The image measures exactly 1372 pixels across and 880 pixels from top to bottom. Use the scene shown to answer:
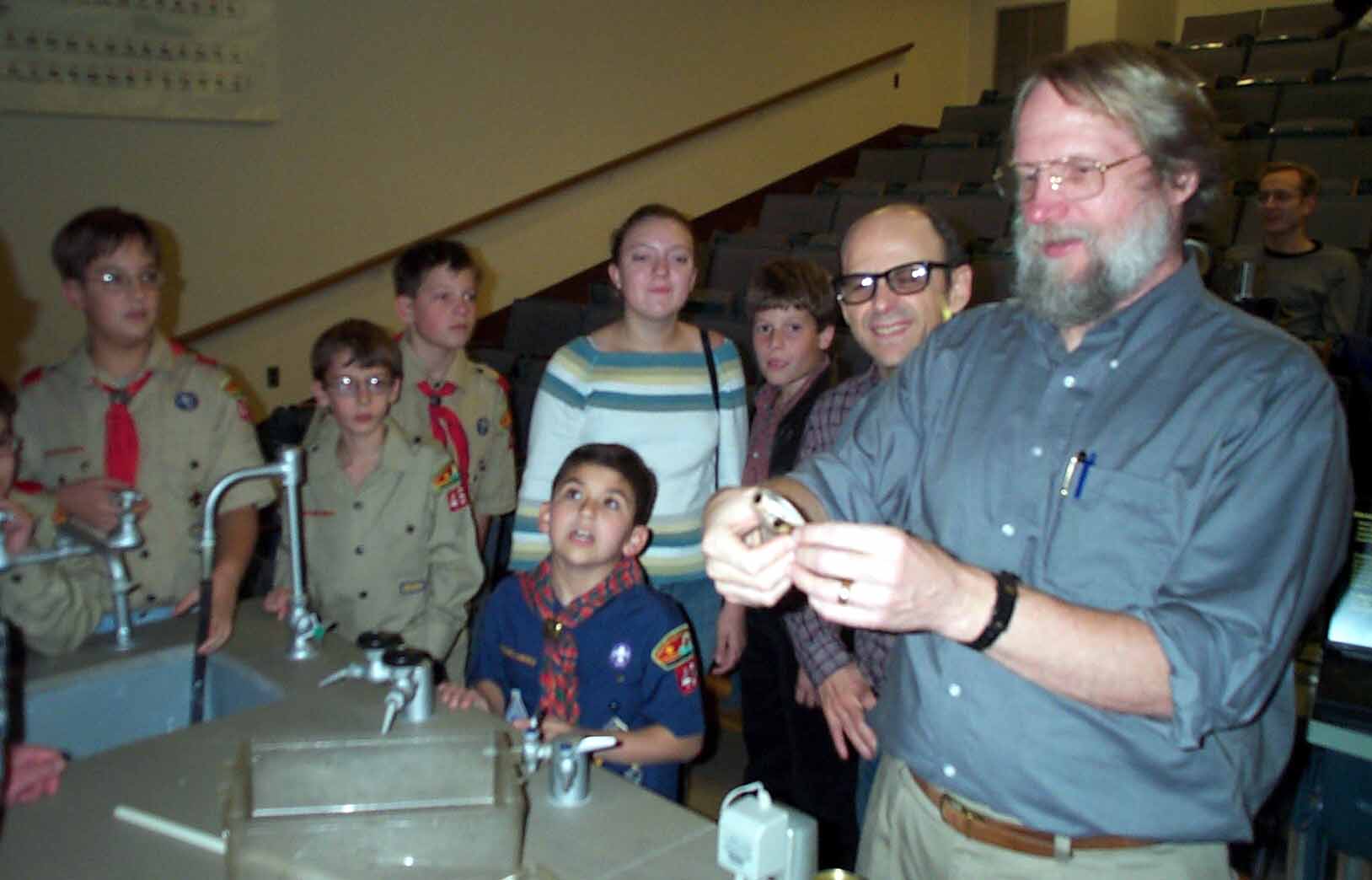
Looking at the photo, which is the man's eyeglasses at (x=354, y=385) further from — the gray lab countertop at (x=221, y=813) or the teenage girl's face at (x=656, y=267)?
the gray lab countertop at (x=221, y=813)

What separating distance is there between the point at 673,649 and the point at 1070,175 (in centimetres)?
106

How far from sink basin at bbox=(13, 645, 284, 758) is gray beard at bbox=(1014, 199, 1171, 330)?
1.30 metres

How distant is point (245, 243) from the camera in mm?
5188

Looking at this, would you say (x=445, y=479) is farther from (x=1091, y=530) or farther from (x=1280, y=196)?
(x=1280, y=196)

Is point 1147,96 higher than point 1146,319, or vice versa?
point 1147,96

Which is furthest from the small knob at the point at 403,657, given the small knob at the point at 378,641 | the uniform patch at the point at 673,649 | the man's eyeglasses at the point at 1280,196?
the man's eyeglasses at the point at 1280,196

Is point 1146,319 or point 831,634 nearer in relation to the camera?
point 1146,319

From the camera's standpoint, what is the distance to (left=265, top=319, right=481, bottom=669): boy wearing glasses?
7.66ft

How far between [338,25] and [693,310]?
2.41 metres

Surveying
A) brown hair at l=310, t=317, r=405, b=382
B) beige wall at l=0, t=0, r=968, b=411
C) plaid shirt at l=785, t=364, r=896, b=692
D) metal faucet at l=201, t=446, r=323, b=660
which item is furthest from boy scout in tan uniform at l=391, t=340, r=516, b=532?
beige wall at l=0, t=0, r=968, b=411

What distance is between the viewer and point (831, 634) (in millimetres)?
1968

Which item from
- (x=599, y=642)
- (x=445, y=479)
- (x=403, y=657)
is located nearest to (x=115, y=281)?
(x=445, y=479)

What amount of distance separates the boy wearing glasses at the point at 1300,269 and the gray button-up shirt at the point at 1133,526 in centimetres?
369

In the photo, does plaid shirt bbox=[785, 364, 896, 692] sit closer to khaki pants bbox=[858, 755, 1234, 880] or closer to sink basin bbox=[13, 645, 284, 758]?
khaki pants bbox=[858, 755, 1234, 880]
